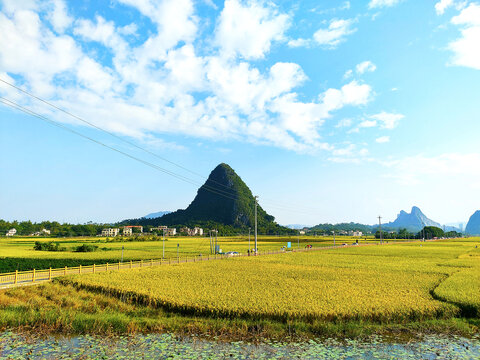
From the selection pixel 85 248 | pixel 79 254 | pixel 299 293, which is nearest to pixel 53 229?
pixel 85 248

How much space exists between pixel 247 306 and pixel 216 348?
5.46m

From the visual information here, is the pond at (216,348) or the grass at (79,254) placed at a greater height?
the pond at (216,348)

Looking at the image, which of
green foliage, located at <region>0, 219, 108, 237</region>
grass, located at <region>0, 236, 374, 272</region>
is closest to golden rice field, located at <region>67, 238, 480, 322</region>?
grass, located at <region>0, 236, 374, 272</region>

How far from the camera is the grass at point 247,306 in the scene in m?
17.0

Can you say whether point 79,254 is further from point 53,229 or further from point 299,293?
point 53,229

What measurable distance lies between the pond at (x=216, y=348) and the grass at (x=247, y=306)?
123 centimetres

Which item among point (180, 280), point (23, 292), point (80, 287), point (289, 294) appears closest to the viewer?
point (289, 294)

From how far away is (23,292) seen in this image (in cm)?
2478

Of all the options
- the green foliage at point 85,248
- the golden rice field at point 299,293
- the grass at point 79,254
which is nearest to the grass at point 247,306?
the golden rice field at point 299,293

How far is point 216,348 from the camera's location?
1439 cm

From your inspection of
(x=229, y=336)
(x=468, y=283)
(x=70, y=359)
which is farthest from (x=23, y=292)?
(x=468, y=283)

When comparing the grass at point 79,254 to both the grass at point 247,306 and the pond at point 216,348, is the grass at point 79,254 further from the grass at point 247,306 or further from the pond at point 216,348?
the pond at point 216,348

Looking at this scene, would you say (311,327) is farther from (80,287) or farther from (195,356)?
(80,287)

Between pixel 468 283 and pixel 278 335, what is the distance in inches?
884
